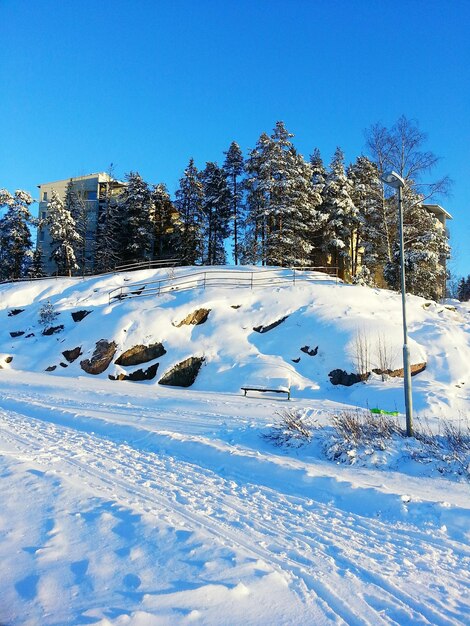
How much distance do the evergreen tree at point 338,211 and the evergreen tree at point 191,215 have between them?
12.1 metres

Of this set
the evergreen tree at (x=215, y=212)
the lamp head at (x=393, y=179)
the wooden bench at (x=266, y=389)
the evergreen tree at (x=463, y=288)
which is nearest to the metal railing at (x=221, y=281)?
the wooden bench at (x=266, y=389)

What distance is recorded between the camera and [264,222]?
111 ft

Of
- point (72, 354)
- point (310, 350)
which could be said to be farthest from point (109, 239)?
point (310, 350)

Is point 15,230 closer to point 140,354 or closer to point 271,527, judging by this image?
point 140,354

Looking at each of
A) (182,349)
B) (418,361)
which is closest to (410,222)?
(418,361)

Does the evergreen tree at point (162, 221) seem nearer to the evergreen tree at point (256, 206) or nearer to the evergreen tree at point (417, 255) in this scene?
the evergreen tree at point (256, 206)

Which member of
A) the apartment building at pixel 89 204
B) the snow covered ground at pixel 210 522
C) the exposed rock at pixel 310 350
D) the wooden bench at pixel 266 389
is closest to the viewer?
the snow covered ground at pixel 210 522

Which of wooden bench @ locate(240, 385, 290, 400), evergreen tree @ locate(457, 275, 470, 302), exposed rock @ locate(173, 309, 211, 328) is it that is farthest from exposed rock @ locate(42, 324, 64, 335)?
evergreen tree @ locate(457, 275, 470, 302)

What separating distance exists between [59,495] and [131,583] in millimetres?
2220

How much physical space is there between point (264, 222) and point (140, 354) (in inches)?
760

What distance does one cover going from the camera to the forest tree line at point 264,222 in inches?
1209

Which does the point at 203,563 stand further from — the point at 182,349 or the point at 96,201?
the point at 96,201

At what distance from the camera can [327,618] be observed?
3.05 meters

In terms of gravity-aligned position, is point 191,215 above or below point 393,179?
above
